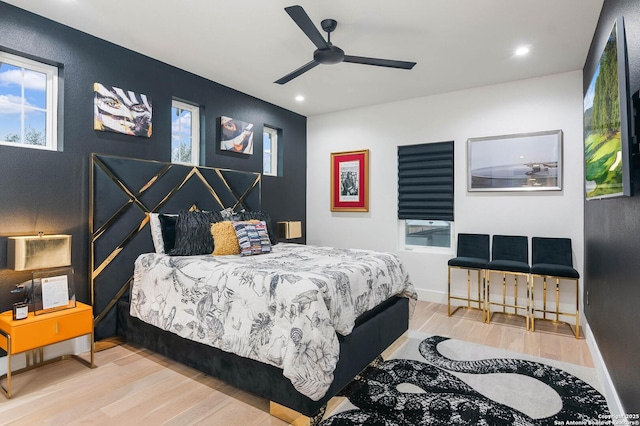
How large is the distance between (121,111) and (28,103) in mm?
709

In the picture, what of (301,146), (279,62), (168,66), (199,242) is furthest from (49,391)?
(301,146)

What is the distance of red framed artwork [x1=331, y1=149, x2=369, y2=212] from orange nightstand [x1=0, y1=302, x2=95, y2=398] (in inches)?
149

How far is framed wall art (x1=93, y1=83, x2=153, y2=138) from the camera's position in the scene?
3257mm

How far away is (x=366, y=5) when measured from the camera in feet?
8.91

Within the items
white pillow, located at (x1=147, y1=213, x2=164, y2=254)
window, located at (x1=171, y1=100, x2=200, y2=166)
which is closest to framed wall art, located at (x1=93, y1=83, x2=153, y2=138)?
window, located at (x1=171, y1=100, x2=200, y2=166)

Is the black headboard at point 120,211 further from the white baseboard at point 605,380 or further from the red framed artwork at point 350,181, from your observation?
the white baseboard at point 605,380

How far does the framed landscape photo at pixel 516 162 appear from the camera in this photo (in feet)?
13.3

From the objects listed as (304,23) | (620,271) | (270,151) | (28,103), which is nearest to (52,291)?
(28,103)

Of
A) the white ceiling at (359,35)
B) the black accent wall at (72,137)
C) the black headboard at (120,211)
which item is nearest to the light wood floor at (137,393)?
the black headboard at (120,211)

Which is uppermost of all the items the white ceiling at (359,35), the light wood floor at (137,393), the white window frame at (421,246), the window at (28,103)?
the white ceiling at (359,35)

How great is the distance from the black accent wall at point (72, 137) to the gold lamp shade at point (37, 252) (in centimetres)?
20

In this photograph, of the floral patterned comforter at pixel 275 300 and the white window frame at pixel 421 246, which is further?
the white window frame at pixel 421 246

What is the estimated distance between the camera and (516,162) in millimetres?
4254

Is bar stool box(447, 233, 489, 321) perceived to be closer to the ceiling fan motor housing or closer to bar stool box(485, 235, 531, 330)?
bar stool box(485, 235, 531, 330)
